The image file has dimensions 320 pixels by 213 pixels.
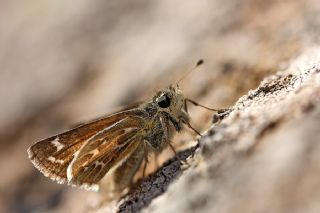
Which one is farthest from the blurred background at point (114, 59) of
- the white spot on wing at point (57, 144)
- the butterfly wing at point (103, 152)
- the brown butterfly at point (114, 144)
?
the white spot on wing at point (57, 144)

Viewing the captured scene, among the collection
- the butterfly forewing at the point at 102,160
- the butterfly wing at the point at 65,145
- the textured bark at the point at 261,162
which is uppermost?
the butterfly wing at the point at 65,145

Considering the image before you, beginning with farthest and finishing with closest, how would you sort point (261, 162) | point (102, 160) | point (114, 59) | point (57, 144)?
point (114, 59) < point (102, 160) < point (57, 144) < point (261, 162)

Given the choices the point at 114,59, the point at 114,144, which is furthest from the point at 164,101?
the point at 114,59

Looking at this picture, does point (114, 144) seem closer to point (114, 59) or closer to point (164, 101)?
point (164, 101)

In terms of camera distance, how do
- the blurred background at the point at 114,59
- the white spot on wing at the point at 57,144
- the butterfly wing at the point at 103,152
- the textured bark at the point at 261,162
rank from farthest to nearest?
the blurred background at the point at 114,59 → the butterfly wing at the point at 103,152 → the white spot on wing at the point at 57,144 → the textured bark at the point at 261,162

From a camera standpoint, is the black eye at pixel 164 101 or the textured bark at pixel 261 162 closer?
the textured bark at pixel 261 162

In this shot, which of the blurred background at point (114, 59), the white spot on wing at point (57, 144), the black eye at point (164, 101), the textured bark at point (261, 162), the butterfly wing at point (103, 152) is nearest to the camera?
the textured bark at point (261, 162)

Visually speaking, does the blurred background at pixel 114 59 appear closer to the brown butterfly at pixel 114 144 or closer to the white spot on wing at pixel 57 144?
the brown butterfly at pixel 114 144

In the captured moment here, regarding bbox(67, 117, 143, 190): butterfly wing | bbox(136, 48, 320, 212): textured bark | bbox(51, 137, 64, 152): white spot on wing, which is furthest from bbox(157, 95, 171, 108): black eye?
bbox(136, 48, 320, 212): textured bark
